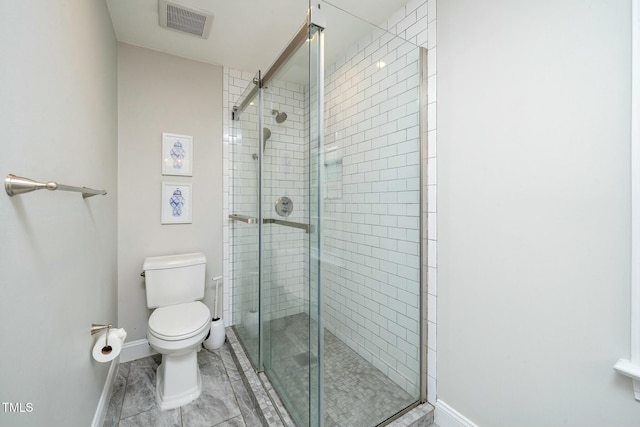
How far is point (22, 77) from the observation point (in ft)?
2.45

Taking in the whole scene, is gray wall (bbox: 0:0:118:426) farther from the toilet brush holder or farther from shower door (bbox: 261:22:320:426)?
shower door (bbox: 261:22:320:426)

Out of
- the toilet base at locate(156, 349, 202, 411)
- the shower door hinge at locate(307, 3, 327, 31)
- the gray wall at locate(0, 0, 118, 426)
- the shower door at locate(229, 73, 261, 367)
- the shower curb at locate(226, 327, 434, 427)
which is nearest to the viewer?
the gray wall at locate(0, 0, 118, 426)

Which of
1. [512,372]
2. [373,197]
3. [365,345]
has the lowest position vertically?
[365,345]

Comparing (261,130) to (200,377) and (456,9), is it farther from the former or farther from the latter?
(200,377)

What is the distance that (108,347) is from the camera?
1315 mm

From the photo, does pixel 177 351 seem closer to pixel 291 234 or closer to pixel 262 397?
pixel 262 397

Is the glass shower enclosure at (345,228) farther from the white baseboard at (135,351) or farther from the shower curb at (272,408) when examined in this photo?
the white baseboard at (135,351)

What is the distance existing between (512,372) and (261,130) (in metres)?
1.97

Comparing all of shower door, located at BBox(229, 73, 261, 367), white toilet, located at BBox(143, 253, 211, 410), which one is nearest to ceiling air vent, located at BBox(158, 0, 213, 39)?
shower door, located at BBox(229, 73, 261, 367)

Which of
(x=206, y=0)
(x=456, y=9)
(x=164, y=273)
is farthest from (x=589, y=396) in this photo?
(x=206, y=0)

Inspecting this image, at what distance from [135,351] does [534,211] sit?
9.46 feet

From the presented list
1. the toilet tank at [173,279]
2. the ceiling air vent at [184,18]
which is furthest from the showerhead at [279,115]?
the toilet tank at [173,279]

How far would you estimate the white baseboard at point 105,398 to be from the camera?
1.41 meters

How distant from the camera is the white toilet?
5.41 feet
